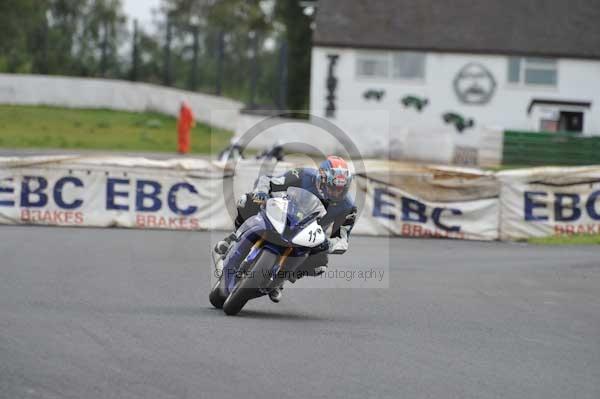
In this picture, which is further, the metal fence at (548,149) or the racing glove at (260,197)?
the metal fence at (548,149)

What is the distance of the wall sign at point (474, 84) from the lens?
39594mm

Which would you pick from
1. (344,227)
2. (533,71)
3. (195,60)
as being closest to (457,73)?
(533,71)

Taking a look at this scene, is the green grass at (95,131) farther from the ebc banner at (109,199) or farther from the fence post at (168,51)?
the ebc banner at (109,199)

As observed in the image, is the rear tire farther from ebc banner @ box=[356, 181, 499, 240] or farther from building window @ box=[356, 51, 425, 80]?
building window @ box=[356, 51, 425, 80]

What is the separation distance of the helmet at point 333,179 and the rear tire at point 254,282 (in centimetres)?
81

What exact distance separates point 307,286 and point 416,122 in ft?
92.4

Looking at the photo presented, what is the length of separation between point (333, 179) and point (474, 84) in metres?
31.6

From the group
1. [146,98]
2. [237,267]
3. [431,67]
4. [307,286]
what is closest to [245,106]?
[146,98]

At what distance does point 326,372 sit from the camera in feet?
23.0

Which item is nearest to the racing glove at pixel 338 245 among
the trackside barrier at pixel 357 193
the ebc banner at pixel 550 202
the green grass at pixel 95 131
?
the trackside barrier at pixel 357 193

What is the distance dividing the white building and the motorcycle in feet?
99.6

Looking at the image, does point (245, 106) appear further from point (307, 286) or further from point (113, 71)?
point (307, 286)

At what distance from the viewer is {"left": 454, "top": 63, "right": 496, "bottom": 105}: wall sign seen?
130ft

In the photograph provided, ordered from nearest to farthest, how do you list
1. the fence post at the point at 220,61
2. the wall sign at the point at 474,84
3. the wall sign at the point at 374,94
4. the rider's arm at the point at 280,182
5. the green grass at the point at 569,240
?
the rider's arm at the point at 280,182, the green grass at the point at 569,240, the fence post at the point at 220,61, the wall sign at the point at 374,94, the wall sign at the point at 474,84
